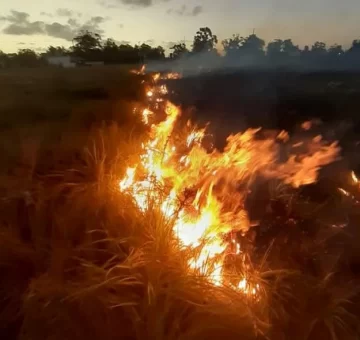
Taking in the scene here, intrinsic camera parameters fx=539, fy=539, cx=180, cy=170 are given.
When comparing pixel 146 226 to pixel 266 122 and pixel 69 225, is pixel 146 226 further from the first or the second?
pixel 266 122

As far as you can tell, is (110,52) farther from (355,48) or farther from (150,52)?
(355,48)

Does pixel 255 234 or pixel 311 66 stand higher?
pixel 311 66

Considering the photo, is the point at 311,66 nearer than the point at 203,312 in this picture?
No

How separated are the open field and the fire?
2 cm

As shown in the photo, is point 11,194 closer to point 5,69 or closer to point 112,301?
point 112,301

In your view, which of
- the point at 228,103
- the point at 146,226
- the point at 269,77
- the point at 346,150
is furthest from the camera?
the point at 228,103

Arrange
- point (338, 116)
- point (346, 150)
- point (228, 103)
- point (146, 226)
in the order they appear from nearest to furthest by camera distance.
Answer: point (146, 226)
point (346, 150)
point (338, 116)
point (228, 103)

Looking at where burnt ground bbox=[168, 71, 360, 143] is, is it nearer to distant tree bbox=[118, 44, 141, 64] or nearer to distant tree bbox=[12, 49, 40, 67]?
distant tree bbox=[118, 44, 141, 64]

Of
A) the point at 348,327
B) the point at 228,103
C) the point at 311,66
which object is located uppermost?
the point at 311,66

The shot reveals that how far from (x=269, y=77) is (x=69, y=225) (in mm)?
5713

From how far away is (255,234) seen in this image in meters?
4.29

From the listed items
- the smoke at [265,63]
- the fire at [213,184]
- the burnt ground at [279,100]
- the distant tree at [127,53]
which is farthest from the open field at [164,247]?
the distant tree at [127,53]

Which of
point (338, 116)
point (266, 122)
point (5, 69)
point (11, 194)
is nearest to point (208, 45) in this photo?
point (266, 122)

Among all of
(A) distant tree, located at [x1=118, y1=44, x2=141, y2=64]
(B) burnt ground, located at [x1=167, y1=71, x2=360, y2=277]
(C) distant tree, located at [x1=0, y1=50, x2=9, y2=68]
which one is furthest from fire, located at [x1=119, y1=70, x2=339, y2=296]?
(A) distant tree, located at [x1=118, y1=44, x2=141, y2=64]
